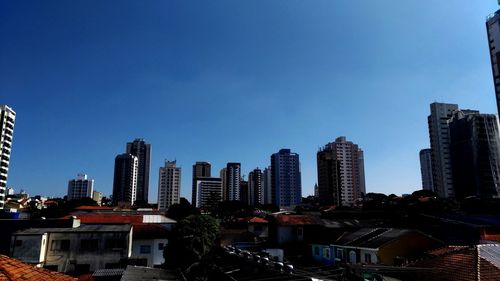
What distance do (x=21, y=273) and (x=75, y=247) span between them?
3784 centimetres

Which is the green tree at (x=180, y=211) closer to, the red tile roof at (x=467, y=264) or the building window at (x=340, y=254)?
the building window at (x=340, y=254)

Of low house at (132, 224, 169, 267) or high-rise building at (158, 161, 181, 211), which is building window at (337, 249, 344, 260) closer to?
low house at (132, 224, 169, 267)

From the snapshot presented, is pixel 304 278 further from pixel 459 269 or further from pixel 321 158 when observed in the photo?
pixel 321 158

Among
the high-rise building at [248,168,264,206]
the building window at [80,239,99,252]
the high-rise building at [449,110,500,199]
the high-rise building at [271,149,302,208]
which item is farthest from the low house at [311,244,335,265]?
the high-rise building at [248,168,264,206]

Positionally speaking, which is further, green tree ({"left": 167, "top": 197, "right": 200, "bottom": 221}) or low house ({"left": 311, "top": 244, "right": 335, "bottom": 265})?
green tree ({"left": 167, "top": 197, "right": 200, "bottom": 221})

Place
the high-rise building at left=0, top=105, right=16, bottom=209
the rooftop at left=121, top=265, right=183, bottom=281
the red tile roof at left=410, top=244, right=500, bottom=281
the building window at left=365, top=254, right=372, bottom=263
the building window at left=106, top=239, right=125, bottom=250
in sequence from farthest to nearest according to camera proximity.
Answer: the high-rise building at left=0, top=105, right=16, bottom=209, the building window at left=106, top=239, right=125, bottom=250, the building window at left=365, top=254, right=372, bottom=263, the rooftop at left=121, top=265, right=183, bottom=281, the red tile roof at left=410, top=244, right=500, bottom=281

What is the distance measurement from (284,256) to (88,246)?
2424cm

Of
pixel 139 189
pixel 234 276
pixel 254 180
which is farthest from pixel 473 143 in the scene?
pixel 139 189

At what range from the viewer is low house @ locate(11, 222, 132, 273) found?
40.4 meters

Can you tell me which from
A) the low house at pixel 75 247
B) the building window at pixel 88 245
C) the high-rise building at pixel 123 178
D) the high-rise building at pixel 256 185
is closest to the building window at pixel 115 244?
the low house at pixel 75 247

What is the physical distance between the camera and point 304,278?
14.6 metres

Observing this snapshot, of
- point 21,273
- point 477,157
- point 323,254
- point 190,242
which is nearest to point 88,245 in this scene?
point 190,242

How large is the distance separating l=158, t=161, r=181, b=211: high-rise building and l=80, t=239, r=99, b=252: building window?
15274cm

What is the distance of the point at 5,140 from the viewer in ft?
380
